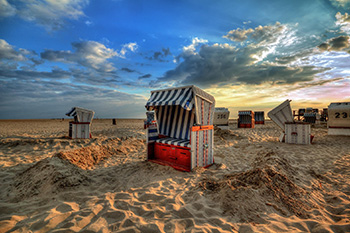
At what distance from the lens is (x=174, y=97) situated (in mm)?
6137

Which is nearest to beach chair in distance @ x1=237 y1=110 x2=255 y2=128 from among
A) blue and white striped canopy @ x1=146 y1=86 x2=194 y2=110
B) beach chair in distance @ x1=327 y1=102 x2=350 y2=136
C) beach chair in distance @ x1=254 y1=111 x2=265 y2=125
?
beach chair in distance @ x1=254 y1=111 x2=265 y2=125

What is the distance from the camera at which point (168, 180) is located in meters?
5.10

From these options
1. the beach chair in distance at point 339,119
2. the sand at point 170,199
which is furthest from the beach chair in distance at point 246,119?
the sand at point 170,199

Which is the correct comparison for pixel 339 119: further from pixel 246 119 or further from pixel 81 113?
pixel 81 113

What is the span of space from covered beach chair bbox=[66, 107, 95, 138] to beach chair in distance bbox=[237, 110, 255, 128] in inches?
716

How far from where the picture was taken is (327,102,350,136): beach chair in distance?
13672 millimetres

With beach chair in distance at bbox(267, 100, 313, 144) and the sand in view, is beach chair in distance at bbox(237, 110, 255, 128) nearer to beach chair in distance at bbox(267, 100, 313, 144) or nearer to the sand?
beach chair in distance at bbox(267, 100, 313, 144)

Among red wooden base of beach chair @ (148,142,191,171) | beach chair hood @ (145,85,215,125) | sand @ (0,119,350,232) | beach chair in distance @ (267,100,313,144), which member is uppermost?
beach chair hood @ (145,85,215,125)

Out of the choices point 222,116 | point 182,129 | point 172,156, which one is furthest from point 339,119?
point 172,156

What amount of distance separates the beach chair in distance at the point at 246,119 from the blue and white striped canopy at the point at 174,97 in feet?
60.0

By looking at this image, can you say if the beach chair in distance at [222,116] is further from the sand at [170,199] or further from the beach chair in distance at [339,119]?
the sand at [170,199]

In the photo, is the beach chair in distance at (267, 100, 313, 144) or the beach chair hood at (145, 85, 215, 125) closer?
the beach chair hood at (145, 85, 215, 125)

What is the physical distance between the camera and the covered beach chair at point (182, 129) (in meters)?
5.88

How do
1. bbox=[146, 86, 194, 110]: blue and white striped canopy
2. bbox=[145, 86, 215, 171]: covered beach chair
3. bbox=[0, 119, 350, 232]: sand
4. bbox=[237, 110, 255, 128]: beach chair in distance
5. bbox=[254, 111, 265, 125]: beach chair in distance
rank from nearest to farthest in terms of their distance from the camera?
bbox=[0, 119, 350, 232]: sand, bbox=[146, 86, 194, 110]: blue and white striped canopy, bbox=[145, 86, 215, 171]: covered beach chair, bbox=[237, 110, 255, 128]: beach chair in distance, bbox=[254, 111, 265, 125]: beach chair in distance
